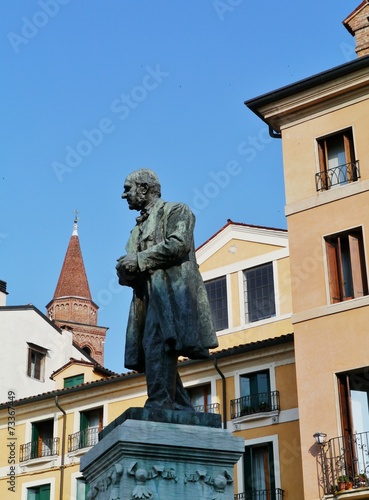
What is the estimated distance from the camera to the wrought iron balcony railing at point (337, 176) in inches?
1025

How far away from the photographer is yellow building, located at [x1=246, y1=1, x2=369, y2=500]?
23609 mm

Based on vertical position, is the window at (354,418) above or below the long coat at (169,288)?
above

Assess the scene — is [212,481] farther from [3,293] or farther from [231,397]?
[3,293]

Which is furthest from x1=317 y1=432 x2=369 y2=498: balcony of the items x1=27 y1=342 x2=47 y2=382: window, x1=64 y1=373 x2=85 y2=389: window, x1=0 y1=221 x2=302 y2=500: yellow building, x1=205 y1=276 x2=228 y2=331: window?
x1=27 y1=342 x2=47 y2=382: window

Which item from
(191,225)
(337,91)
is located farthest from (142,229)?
(337,91)

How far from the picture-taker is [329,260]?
25.7m

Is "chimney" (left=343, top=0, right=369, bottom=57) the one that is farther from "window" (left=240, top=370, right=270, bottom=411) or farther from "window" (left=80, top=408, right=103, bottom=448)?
"window" (left=80, top=408, right=103, bottom=448)

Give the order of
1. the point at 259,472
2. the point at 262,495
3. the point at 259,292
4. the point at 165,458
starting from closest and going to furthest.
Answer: the point at 165,458 → the point at 262,495 → the point at 259,472 → the point at 259,292

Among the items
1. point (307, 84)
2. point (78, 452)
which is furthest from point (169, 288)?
point (78, 452)

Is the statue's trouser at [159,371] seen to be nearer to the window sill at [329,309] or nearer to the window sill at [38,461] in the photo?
the window sill at [329,309]

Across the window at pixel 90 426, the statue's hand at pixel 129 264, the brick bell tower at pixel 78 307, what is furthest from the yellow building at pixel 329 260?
the brick bell tower at pixel 78 307

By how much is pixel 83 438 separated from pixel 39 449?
2.38 meters

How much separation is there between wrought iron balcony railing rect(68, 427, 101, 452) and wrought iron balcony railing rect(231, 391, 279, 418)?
6.10 metres

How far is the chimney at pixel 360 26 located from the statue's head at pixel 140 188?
21212 millimetres
